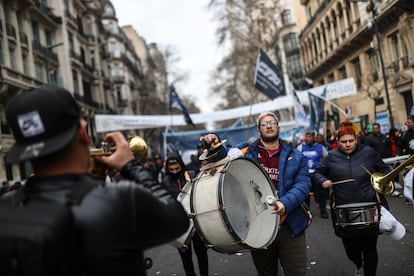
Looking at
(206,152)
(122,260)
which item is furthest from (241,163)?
(122,260)

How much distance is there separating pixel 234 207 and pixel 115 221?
1.97m

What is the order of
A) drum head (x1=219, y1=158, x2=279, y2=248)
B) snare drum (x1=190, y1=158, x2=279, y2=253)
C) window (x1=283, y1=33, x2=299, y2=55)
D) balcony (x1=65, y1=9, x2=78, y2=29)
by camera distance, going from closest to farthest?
snare drum (x1=190, y1=158, x2=279, y2=253), drum head (x1=219, y1=158, x2=279, y2=248), balcony (x1=65, y1=9, x2=78, y2=29), window (x1=283, y1=33, x2=299, y2=55)

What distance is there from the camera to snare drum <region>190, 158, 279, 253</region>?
3.23 m

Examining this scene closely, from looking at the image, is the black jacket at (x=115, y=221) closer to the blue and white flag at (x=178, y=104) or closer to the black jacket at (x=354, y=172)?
the black jacket at (x=354, y=172)

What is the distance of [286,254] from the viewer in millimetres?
3934

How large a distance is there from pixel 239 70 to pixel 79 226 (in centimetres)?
4499

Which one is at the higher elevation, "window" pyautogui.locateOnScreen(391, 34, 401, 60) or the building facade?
the building facade

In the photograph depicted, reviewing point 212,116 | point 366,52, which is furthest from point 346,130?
point 366,52

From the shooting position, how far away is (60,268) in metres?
1.48

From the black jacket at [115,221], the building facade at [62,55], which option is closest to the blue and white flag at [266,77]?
the building facade at [62,55]

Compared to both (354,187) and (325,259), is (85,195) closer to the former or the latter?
(354,187)

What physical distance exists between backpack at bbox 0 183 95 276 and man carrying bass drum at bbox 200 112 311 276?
96.8 inches

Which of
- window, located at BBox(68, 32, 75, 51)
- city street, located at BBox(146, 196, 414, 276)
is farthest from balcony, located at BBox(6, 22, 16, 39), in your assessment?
city street, located at BBox(146, 196, 414, 276)

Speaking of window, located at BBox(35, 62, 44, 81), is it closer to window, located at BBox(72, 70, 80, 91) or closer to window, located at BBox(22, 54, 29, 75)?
window, located at BBox(22, 54, 29, 75)
